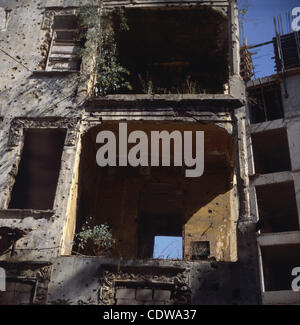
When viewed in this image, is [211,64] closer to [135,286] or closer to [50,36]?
[50,36]

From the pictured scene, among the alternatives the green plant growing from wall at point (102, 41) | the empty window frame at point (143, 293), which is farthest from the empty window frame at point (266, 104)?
the empty window frame at point (143, 293)

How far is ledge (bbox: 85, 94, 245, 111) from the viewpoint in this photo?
10420mm

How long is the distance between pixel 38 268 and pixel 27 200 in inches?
148

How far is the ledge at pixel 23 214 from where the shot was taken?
9.11 metres

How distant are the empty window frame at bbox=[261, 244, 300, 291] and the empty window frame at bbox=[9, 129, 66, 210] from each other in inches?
353

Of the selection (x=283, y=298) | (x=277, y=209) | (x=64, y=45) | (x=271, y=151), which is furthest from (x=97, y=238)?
(x=271, y=151)

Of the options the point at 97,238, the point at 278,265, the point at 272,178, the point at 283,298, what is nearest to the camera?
the point at 97,238

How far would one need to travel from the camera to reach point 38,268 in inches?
335

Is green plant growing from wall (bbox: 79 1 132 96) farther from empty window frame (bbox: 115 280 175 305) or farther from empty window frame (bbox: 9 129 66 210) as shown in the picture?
empty window frame (bbox: 115 280 175 305)

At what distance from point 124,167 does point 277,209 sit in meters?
9.18

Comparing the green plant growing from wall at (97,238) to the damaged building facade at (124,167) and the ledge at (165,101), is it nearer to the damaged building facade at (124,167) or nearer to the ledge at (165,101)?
the damaged building facade at (124,167)

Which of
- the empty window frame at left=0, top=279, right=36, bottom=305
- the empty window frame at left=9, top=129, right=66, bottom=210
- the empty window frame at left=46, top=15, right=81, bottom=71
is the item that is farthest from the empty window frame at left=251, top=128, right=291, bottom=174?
the empty window frame at left=0, top=279, right=36, bottom=305

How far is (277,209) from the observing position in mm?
18688

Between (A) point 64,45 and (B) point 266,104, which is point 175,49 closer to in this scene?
(A) point 64,45
